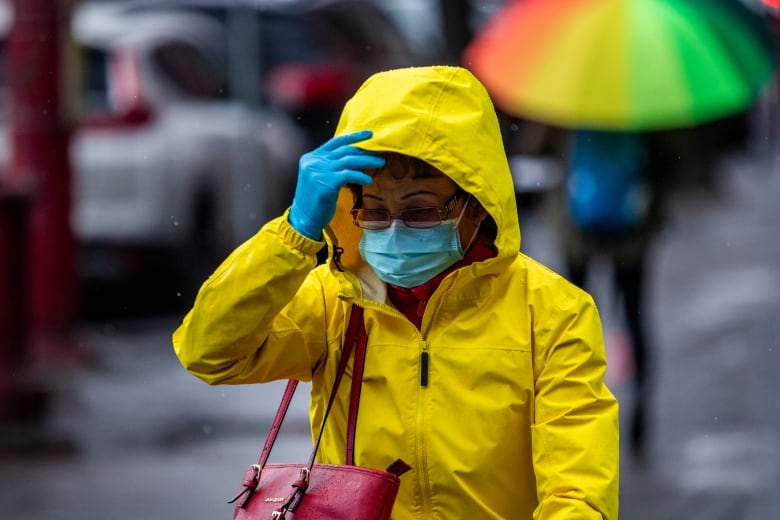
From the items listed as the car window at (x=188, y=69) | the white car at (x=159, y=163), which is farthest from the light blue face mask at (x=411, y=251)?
the car window at (x=188, y=69)

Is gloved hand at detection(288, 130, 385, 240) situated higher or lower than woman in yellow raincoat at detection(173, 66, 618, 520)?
higher

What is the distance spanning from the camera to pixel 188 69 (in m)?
11.8

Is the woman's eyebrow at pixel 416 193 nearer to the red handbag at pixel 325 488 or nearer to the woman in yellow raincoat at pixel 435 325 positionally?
the woman in yellow raincoat at pixel 435 325

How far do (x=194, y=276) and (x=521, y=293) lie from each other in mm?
8469

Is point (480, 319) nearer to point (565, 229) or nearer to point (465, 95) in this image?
point (465, 95)

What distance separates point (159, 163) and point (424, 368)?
8.24 m

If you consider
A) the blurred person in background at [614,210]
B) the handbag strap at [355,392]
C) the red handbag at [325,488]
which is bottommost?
the blurred person in background at [614,210]

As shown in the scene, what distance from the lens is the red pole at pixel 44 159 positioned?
28.4 ft

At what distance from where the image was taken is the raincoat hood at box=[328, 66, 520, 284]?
275cm

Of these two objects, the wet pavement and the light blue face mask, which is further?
the wet pavement

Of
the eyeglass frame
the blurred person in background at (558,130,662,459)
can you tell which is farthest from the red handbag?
the blurred person in background at (558,130,662,459)

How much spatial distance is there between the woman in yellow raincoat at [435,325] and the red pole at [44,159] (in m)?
5.68

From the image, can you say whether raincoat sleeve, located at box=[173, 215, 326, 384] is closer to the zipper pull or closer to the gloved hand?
the gloved hand

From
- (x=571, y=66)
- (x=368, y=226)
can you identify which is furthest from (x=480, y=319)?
(x=571, y=66)
